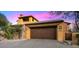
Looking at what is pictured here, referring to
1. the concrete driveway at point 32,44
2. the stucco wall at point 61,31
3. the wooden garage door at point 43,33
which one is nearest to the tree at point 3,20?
the concrete driveway at point 32,44

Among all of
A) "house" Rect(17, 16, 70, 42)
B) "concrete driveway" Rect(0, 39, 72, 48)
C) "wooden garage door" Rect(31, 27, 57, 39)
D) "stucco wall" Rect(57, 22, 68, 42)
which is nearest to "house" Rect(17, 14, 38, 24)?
"house" Rect(17, 16, 70, 42)

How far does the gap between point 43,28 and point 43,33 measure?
0.11 m

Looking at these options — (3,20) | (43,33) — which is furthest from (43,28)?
(3,20)

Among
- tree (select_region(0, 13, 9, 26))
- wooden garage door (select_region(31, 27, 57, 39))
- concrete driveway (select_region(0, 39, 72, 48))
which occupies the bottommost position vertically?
concrete driveway (select_region(0, 39, 72, 48))

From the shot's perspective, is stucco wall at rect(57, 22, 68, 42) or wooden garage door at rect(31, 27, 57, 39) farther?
wooden garage door at rect(31, 27, 57, 39)

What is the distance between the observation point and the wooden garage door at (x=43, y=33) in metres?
3.09

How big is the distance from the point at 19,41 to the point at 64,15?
3.53 ft

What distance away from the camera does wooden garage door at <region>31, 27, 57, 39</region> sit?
309 cm

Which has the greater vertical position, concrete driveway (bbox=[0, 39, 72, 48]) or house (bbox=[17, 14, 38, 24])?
house (bbox=[17, 14, 38, 24])

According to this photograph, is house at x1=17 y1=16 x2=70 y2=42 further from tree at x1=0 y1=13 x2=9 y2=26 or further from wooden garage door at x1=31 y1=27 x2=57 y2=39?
tree at x1=0 y1=13 x2=9 y2=26

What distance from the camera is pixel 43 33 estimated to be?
317 cm
